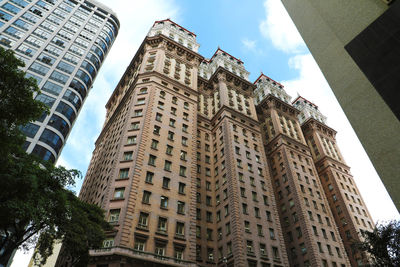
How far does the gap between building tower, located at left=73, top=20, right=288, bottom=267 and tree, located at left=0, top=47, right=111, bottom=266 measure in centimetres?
1118

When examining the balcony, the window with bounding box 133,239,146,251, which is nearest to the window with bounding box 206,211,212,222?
the balcony

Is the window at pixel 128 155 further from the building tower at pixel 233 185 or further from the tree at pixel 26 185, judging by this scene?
the tree at pixel 26 185

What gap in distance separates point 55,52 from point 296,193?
66.3m

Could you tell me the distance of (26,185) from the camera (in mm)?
18891

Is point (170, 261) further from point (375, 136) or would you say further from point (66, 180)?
point (375, 136)

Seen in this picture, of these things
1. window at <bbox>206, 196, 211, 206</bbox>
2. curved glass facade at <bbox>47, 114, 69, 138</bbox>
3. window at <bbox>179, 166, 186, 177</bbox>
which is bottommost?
window at <bbox>206, 196, 211, 206</bbox>

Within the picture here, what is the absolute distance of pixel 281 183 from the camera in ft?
237

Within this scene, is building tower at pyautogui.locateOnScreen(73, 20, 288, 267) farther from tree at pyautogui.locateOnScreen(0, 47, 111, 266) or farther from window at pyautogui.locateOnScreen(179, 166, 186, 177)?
tree at pyautogui.locateOnScreen(0, 47, 111, 266)

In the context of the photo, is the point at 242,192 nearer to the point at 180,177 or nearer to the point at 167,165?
the point at 180,177

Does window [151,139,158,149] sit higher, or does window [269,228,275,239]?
window [151,139,158,149]

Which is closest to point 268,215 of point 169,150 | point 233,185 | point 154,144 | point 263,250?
point 263,250

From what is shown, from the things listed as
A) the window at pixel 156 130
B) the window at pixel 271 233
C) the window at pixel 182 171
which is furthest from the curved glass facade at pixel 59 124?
the window at pixel 271 233

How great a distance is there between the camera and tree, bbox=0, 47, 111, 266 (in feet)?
54.9

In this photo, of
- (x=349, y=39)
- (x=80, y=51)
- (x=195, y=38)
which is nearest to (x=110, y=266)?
(x=349, y=39)
